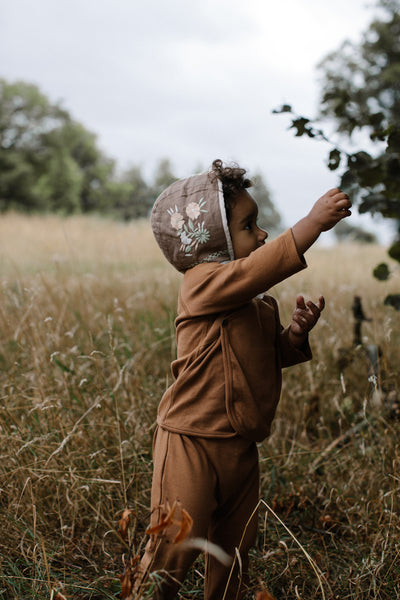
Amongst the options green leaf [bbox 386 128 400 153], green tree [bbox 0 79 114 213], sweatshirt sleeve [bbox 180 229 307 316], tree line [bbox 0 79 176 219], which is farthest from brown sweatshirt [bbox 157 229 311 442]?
green tree [bbox 0 79 114 213]

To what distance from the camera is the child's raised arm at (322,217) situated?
130 centimetres

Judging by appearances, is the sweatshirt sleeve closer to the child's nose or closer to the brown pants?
the child's nose

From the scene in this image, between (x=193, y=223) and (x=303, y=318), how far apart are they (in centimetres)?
48

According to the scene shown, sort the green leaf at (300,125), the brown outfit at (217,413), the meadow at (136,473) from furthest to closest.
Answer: the green leaf at (300,125)
the meadow at (136,473)
the brown outfit at (217,413)

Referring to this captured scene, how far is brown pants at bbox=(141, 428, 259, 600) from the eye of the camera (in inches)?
56.1

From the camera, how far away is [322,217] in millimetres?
1309

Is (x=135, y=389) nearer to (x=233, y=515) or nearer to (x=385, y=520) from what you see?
(x=233, y=515)

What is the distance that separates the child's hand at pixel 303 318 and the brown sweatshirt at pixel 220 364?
0.42 ft

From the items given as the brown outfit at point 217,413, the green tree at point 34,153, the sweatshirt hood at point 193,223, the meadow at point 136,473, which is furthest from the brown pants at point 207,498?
the green tree at point 34,153

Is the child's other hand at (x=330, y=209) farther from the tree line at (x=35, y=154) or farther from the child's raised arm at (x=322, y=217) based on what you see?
the tree line at (x=35, y=154)

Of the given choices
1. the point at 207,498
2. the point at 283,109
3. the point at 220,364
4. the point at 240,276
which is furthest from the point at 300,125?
the point at 207,498

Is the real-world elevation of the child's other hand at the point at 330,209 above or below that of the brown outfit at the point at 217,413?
above

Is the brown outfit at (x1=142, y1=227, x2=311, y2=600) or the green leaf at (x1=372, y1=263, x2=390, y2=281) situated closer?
the brown outfit at (x1=142, y1=227, x2=311, y2=600)

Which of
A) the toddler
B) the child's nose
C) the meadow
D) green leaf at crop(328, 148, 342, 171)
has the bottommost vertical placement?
the meadow
